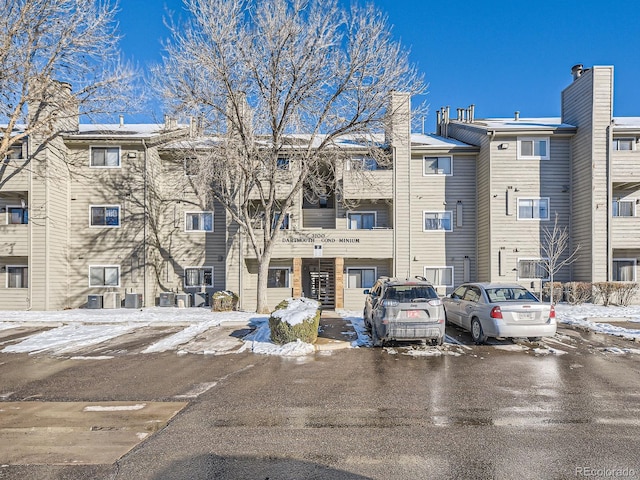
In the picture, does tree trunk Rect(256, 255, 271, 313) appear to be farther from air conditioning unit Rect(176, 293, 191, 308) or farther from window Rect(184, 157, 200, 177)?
window Rect(184, 157, 200, 177)

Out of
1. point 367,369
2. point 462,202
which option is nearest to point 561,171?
point 462,202

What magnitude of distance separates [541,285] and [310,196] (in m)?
13.2

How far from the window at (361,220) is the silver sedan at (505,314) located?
10612 mm

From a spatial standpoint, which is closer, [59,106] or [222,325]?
[222,325]

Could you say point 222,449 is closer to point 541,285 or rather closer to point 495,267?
point 495,267

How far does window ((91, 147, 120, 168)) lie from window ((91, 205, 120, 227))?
2.29 m

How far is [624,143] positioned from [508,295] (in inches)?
629

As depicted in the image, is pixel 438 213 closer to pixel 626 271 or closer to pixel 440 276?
pixel 440 276

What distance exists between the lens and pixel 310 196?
22547 millimetres

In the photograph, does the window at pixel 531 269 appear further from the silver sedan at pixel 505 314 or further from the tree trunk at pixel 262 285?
the tree trunk at pixel 262 285

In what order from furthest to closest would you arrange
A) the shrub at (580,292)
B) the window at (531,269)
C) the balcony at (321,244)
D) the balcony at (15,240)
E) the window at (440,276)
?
the window at (440,276), the window at (531,269), the balcony at (321,244), the balcony at (15,240), the shrub at (580,292)

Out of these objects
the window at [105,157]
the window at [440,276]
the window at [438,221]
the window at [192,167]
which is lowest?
the window at [440,276]

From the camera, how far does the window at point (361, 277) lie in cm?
2106

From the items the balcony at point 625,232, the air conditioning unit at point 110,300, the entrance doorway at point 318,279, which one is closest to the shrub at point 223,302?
the entrance doorway at point 318,279
